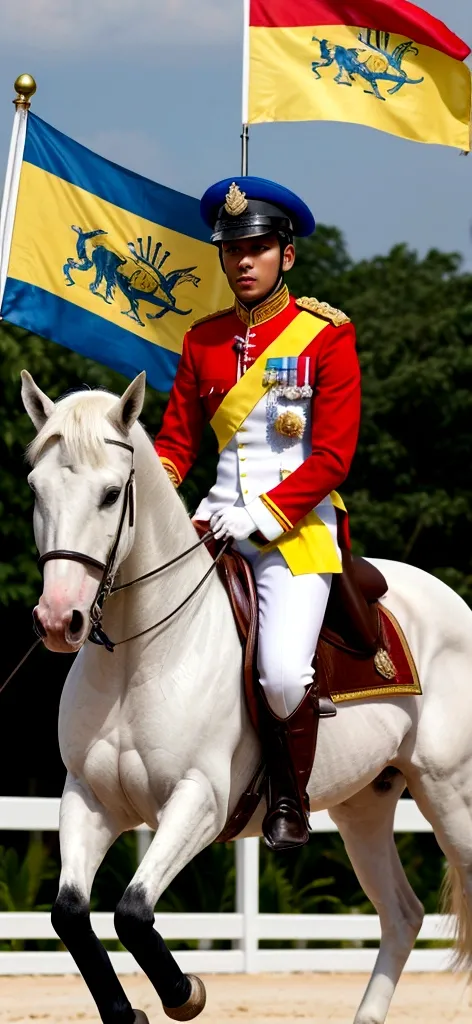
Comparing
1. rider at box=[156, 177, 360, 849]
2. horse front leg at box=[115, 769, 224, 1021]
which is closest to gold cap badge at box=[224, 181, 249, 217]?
rider at box=[156, 177, 360, 849]

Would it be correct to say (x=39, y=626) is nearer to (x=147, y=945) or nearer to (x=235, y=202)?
(x=147, y=945)

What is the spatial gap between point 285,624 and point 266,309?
4.09 feet

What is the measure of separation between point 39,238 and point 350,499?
1141 cm

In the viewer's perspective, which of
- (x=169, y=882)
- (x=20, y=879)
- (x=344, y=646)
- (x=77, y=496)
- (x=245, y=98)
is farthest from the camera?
(x=20, y=879)

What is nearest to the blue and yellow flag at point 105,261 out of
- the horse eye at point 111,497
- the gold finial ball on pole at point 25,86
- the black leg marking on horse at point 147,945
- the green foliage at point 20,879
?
the gold finial ball on pole at point 25,86

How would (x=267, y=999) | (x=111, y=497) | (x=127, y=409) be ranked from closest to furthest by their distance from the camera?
1. (x=111, y=497)
2. (x=127, y=409)
3. (x=267, y=999)

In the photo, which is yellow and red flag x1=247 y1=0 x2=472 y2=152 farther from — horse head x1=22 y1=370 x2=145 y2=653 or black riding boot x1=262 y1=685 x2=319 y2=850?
black riding boot x1=262 y1=685 x2=319 y2=850

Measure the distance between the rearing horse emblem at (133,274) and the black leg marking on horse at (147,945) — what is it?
2979mm

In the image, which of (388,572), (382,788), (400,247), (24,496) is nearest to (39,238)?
(388,572)

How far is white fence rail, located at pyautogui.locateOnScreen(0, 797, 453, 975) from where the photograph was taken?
34.4 ft

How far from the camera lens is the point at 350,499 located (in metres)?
18.5

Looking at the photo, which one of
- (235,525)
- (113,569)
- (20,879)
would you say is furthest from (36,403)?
(20,879)

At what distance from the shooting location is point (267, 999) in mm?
9734

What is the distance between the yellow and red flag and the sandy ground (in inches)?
183
